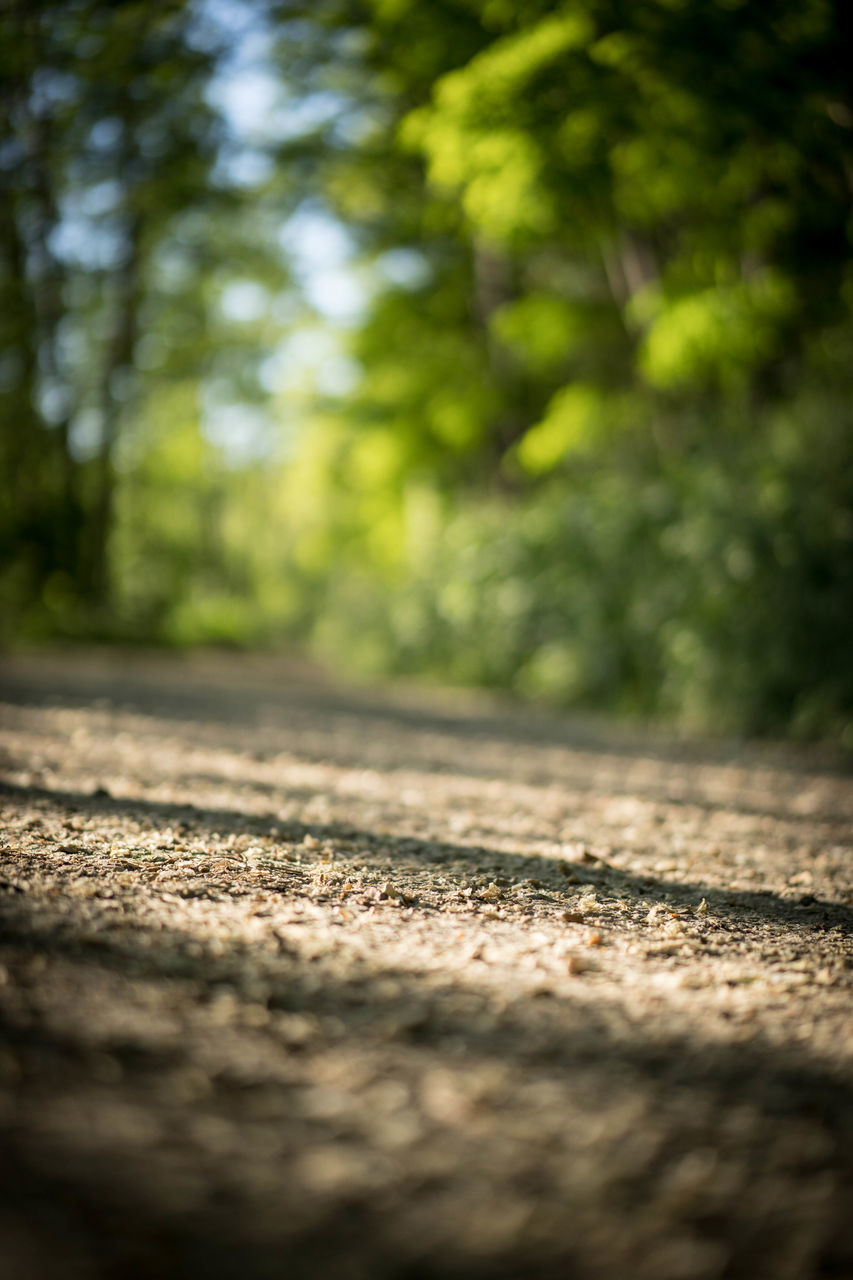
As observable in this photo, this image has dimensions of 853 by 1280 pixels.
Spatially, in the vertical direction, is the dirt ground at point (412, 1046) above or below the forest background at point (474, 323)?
below

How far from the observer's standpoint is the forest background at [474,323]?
23.7ft

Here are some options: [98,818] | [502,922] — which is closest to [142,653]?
[98,818]

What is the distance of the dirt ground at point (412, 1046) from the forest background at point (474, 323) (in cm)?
457

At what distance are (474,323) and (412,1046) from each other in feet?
45.5

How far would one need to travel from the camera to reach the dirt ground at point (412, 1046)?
4.07 ft

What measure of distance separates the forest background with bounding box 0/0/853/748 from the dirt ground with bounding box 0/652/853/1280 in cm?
457

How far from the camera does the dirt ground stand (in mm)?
1241

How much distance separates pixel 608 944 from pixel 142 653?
13206mm

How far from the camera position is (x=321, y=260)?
15742 mm

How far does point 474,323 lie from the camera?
1425 centimetres

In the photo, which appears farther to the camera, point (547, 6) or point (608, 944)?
point (547, 6)

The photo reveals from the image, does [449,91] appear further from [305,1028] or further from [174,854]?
[305,1028]

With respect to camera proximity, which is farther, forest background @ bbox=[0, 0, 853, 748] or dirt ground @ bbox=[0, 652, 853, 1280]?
forest background @ bbox=[0, 0, 853, 748]

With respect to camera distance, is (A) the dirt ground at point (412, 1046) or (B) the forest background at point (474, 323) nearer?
(A) the dirt ground at point (412, 1046)
